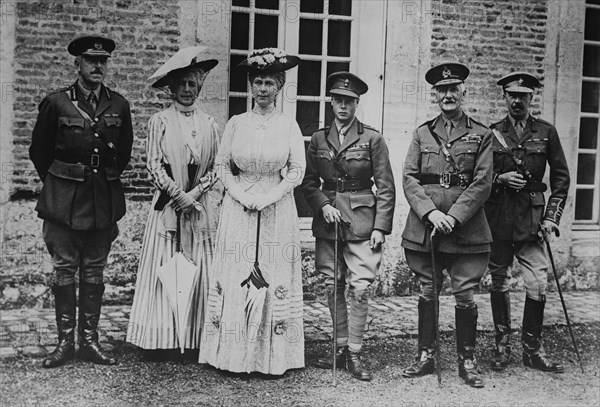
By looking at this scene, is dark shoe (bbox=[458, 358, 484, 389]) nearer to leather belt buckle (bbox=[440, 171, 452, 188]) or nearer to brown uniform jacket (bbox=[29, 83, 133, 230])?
leather belt buckle (bbox=[440, 171, 452, 188])

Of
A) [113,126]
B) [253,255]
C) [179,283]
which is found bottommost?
[179,283]

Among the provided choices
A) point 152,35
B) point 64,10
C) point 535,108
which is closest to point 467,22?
point 535,108

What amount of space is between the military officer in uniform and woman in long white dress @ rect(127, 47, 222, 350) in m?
0.30

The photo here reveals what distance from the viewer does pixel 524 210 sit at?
207 inches

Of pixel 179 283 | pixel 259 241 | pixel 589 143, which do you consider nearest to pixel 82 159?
pixel 179 283

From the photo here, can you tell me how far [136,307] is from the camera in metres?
4.92

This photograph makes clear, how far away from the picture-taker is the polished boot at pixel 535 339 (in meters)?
5.20

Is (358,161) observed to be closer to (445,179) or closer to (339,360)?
(445,179)

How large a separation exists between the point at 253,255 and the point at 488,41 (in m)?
4.11

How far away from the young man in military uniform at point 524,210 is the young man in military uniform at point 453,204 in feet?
1.52

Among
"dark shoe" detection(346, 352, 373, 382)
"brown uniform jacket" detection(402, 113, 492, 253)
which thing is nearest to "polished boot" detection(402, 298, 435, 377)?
"dark shoe" detection(346, 352, 373, 382)

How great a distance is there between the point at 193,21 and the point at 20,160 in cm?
207

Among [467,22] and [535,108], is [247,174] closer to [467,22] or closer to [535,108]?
[467,22]

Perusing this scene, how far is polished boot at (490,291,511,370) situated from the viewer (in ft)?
17.1
